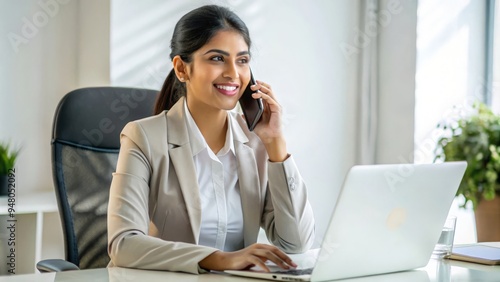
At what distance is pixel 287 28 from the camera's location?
3.80 meters

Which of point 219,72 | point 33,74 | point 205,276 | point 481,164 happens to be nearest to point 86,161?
point 219,72

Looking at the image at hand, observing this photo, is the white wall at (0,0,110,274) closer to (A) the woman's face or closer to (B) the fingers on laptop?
(A) the woman's face

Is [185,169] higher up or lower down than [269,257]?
higher up

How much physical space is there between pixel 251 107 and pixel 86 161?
0.57m

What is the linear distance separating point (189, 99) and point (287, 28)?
1.94 metres

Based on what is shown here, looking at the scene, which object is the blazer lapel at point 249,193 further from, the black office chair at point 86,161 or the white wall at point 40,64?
the white wall at point 40,64

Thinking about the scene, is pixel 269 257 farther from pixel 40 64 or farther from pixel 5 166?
pixel 40 64

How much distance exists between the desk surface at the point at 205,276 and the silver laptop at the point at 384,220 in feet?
0.09

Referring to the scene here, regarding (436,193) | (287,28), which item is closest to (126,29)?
(287,28)

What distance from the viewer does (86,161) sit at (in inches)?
84.0

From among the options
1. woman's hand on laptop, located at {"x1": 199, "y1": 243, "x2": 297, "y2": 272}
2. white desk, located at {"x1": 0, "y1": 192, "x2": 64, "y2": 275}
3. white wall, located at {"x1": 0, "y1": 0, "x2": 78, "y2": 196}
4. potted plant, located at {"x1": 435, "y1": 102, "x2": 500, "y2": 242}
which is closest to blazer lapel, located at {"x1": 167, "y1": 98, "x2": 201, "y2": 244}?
woman's hand on laptop, located at {"x1": 199, "y1": 243, "x2": 297, "y2": 272}

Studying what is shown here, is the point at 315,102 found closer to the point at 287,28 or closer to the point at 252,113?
the point at 287,28

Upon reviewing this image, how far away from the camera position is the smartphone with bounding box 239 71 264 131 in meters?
1.89

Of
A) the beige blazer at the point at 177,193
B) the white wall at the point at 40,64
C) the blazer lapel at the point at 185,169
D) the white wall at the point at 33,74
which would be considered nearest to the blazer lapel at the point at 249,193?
the beige blazer at the point at 177,193
